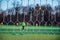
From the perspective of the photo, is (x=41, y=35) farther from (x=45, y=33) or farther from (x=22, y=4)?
(x=22, y=4)

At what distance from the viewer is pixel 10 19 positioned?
182 cm

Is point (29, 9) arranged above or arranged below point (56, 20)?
above

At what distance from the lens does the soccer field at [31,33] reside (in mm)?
1786

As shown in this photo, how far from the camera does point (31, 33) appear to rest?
5.91ft

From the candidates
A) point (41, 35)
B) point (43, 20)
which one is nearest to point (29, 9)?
point (43, 20)

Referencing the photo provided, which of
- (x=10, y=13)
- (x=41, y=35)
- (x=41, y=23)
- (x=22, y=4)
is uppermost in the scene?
(x=22, y=4)

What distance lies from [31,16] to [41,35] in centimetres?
26

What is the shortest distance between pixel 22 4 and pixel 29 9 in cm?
11

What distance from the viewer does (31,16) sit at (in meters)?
1.83

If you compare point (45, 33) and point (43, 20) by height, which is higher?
point (43, 20)

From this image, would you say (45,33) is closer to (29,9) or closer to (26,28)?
(26,28)

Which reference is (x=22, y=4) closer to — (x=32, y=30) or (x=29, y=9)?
(x=29, y=9)

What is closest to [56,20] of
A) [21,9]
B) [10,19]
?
[21,9]

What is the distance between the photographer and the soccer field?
1786 mm
